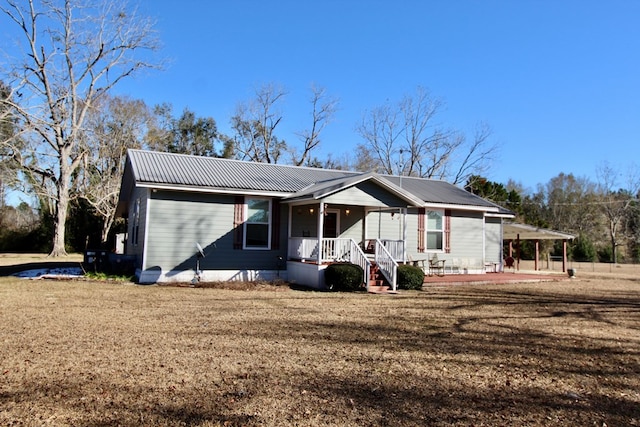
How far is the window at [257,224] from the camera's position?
49.1ft

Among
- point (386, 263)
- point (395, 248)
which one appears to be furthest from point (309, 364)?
point (395, 248)

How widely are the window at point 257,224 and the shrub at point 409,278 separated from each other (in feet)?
14.3

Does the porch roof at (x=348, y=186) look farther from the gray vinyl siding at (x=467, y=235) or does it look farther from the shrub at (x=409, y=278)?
the gray vinyl siding at (x=467, y=235)

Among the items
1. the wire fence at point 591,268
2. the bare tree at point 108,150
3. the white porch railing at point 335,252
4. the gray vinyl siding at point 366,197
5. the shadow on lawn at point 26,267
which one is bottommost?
the shadow on lawn at point 26,267

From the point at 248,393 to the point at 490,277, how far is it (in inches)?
583

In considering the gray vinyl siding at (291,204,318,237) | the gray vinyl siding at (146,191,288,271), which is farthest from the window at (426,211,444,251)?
the gray vinyl siding at (146,191,288,271)

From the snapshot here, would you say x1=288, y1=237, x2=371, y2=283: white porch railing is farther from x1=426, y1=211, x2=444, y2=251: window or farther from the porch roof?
x1=426, y1=211, x2=444, y2=251: window

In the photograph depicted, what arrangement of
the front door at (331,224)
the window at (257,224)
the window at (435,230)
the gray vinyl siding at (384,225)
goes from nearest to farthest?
the window at (257,224), the front door at (331,224), the gray vinyl siding at (384,225), the window at (435,230)

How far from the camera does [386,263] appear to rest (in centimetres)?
1405

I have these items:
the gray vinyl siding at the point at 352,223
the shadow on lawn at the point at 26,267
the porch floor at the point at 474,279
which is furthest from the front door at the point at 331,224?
the shadow on lawn at the point at 26,267

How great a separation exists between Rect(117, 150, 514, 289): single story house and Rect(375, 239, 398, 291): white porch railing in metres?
0.03

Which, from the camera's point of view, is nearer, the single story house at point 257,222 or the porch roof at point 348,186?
the porch roof at point 348,186

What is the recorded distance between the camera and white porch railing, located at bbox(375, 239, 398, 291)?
44.5ft

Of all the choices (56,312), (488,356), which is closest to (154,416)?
(488,356)
